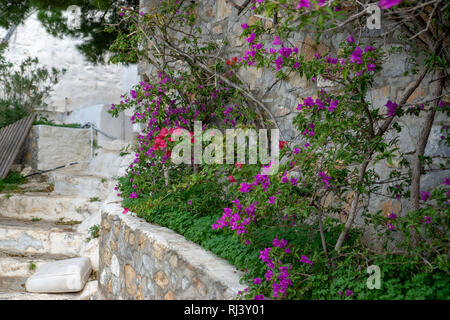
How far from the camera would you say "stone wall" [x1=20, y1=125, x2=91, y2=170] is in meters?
6.55

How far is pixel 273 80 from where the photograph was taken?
304cm

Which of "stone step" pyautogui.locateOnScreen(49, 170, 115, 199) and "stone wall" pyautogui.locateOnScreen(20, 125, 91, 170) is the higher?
"stone wall" pyautogui.locateOnScreen(20, 125, 91, 170)

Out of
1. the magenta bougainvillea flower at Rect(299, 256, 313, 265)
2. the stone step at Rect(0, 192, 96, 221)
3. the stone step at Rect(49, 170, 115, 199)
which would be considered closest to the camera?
the magenta bougainvillea flower at Rect(299, 256, 313, 265)


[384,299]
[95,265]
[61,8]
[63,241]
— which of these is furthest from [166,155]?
[61,8]

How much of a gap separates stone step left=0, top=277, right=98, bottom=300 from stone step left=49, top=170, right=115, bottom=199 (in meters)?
1.69

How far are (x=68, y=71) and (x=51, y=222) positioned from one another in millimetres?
5479

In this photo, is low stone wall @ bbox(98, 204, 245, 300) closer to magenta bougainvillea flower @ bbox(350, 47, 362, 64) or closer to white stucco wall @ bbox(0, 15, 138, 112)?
magenta bougainvillea flower @ bbox(350, 47, 362, 64)

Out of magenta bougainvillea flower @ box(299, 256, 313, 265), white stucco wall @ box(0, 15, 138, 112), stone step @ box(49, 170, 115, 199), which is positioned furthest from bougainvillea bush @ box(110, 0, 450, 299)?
white stucco wall @ box(0, 15, 138, 112)

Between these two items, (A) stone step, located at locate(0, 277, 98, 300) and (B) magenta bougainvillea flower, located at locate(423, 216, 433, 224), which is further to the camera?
(A) stone step, located at locate(0, 277, 98, 300)

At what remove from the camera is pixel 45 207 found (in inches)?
197

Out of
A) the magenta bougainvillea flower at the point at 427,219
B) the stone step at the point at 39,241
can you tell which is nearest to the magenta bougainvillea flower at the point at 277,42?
the magenta bougainvillea flower at the point at 427,219

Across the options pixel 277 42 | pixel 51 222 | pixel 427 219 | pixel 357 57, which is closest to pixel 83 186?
pixel 51 222

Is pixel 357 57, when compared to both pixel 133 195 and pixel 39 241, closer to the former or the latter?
pixel 133 195

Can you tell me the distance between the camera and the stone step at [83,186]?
5316mm
